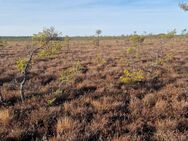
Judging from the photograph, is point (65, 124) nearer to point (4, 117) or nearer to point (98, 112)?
point (98, 112)

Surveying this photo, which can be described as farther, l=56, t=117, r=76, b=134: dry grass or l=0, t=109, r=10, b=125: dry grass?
l=0, t=109, r=10, b=125: dry grass

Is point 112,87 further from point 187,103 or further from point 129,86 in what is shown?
point 187,103

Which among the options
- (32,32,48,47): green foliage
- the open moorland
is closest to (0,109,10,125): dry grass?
the open moorland

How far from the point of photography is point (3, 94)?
385 inches

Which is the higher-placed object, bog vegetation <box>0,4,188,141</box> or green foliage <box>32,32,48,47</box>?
green foliage <box>32,32,48,47</box>

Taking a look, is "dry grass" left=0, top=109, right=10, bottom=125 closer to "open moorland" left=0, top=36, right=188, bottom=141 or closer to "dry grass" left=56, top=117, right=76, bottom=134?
"open moorland" left=0, top=36, right=188, bottom=141

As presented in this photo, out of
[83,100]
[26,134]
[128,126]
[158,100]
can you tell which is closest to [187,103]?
[158,100]

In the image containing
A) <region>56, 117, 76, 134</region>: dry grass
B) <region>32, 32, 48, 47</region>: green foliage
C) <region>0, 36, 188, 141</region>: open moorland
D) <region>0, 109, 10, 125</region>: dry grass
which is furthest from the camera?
<region>32, 32, 48, 47</region>: green foliage

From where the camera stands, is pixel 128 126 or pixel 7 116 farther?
pixel 7 116

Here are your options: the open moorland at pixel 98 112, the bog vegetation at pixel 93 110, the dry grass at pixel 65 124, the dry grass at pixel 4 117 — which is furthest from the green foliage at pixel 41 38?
the dry grass at pixel 65 124

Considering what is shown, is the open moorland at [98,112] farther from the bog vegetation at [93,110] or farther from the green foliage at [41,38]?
the green foliage at [41,38]

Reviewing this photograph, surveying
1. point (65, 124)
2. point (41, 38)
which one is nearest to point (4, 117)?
point (65, 124)

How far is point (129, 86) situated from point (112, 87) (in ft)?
2.35

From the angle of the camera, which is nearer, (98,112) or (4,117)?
(4,117)
